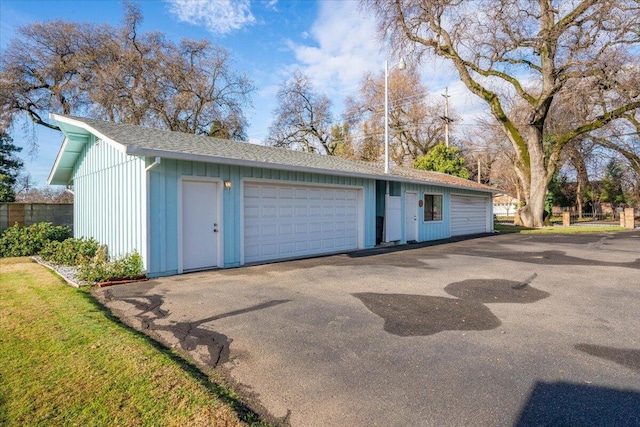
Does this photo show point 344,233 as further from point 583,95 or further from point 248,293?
point 583,95

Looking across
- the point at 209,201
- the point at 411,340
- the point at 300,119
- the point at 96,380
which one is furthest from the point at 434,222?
the point at 300,119

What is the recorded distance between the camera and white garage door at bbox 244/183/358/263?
8867mm

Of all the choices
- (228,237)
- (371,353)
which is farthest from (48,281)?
(371,353)

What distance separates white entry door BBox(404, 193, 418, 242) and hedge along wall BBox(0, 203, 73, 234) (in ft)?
42.2

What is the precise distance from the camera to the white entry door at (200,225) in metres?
7.54

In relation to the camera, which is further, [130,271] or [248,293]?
[130,271]

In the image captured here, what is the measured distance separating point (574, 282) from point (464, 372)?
4984mm

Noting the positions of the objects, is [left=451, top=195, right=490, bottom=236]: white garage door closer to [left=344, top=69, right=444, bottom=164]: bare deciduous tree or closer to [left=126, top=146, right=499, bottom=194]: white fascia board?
[left=126, top=146, right=499, bottom=194]: white fascia board

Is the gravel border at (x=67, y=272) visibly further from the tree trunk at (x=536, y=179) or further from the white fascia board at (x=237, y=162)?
the tree trunk at (x=536, y=179)

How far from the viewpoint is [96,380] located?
9.38 ft

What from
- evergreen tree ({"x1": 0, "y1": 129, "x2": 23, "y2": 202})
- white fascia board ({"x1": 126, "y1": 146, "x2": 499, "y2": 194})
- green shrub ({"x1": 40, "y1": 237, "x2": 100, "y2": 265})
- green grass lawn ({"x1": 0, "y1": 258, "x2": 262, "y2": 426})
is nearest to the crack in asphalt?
green grass lawn ({"x1": 0, "y1": 258, "x2": 262, "y2": 426})

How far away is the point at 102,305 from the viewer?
5191 mm

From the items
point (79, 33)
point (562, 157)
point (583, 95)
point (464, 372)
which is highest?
point (79, 33)

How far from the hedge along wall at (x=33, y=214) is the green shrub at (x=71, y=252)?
129 inches
